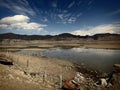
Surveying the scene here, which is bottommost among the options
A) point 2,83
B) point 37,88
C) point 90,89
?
point 90,89

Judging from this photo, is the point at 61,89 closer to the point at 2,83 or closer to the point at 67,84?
the point at 67,84

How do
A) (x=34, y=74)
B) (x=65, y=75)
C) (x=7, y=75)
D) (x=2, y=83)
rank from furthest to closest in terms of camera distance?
1. (x=65, y=75)
2. (x=34, y=74)
3. (x=7, y=75)
4. (x=2, y=83)

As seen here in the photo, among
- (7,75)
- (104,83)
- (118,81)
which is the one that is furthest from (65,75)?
(7,75)

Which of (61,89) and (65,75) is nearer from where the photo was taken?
(61,89)

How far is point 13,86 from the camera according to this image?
11586mm

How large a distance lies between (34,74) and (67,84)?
5.52 metres

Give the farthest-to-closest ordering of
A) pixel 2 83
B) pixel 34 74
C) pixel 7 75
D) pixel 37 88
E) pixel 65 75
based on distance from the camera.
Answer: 1. pixel 65 75
2. pixel 34 74
3. pixel 7 75
4. pixel 37 88
5. pixel 2 83

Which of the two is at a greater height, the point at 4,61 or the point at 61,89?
the point at 4,61

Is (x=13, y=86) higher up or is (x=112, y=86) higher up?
(x=13, y=86)

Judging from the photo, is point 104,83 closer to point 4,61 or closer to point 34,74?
point 34,74

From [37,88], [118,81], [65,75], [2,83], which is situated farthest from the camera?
[65,75]

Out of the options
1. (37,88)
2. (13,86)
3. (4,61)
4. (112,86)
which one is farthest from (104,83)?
(4,61)

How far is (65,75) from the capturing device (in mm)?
20250

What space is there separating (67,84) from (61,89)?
0.83 metres
